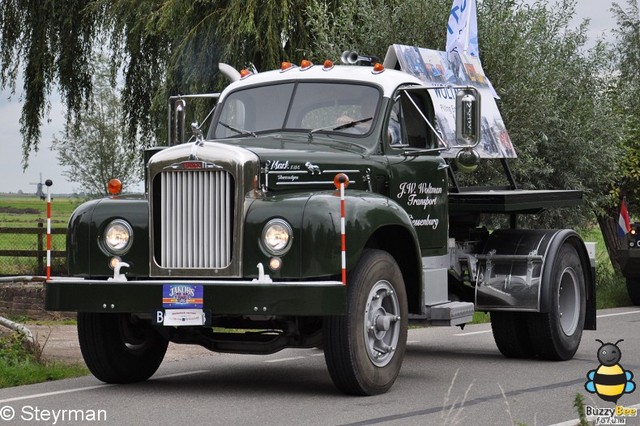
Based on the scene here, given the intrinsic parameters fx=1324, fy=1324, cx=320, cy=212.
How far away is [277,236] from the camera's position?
9531 millimetres

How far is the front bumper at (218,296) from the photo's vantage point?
923 cm

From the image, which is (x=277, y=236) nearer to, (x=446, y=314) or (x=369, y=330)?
(x=369, y=330)

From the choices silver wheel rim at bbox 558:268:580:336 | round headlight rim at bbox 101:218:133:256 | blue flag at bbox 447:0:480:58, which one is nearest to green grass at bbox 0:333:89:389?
round headlight rim at bbox 101:218:133:256

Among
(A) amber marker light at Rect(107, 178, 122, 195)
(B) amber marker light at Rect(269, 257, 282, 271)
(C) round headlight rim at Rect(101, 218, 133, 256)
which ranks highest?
(A) amber marker light at Rect(107, 178, 122, 195)

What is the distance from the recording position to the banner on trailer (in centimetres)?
1235

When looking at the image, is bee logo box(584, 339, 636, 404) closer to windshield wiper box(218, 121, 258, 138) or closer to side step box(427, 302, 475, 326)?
side step box(427, 302, 475, 326)

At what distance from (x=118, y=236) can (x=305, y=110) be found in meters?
2.23

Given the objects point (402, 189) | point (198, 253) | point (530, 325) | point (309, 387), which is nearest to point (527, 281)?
point (530, 325)

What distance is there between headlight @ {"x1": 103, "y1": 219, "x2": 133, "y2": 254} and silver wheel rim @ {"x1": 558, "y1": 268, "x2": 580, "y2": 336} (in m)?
4.76

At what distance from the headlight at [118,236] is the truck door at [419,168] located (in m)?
2.30

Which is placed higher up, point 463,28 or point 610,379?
point 463,28

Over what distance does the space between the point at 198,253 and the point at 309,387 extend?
1.49m

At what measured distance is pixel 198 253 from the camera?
9.79m

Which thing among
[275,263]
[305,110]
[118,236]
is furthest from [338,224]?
[305,110]
